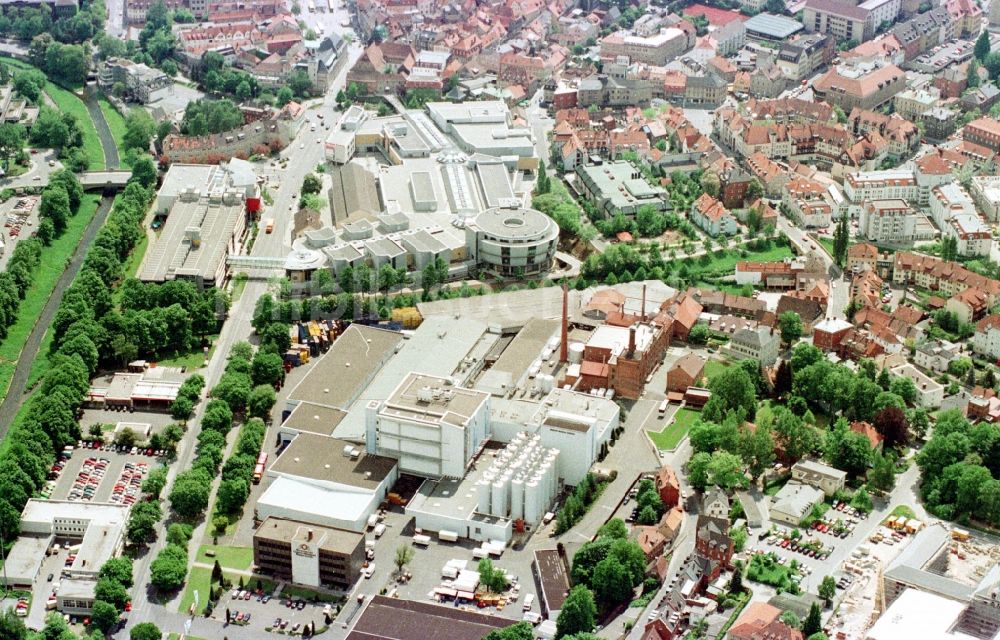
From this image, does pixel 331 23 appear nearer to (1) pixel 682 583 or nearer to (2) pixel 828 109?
(2) pixel 828 109

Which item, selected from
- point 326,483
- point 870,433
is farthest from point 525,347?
point 870,433

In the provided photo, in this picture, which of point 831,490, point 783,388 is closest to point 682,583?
point 831,490

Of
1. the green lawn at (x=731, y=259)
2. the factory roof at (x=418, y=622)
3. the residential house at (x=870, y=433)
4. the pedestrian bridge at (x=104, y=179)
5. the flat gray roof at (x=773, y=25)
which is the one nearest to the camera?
the factory roof at (x=418, y=622)

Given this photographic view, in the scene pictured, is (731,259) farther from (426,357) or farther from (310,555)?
(310,555)

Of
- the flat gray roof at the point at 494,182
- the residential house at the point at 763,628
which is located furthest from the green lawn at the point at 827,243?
the residential house at the point at 763,628

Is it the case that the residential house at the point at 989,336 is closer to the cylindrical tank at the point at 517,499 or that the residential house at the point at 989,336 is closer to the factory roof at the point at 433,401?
the factory roof at the point at 433,401

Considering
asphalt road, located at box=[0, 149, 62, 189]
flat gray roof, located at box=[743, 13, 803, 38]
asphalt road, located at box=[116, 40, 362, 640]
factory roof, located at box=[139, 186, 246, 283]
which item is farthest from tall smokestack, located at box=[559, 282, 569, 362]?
flat gray roof, located at box=[743, 13, 803, 38]

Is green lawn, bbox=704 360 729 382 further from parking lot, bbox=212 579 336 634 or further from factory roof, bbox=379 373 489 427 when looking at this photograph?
parking lot, bbox=212 579 336 634
